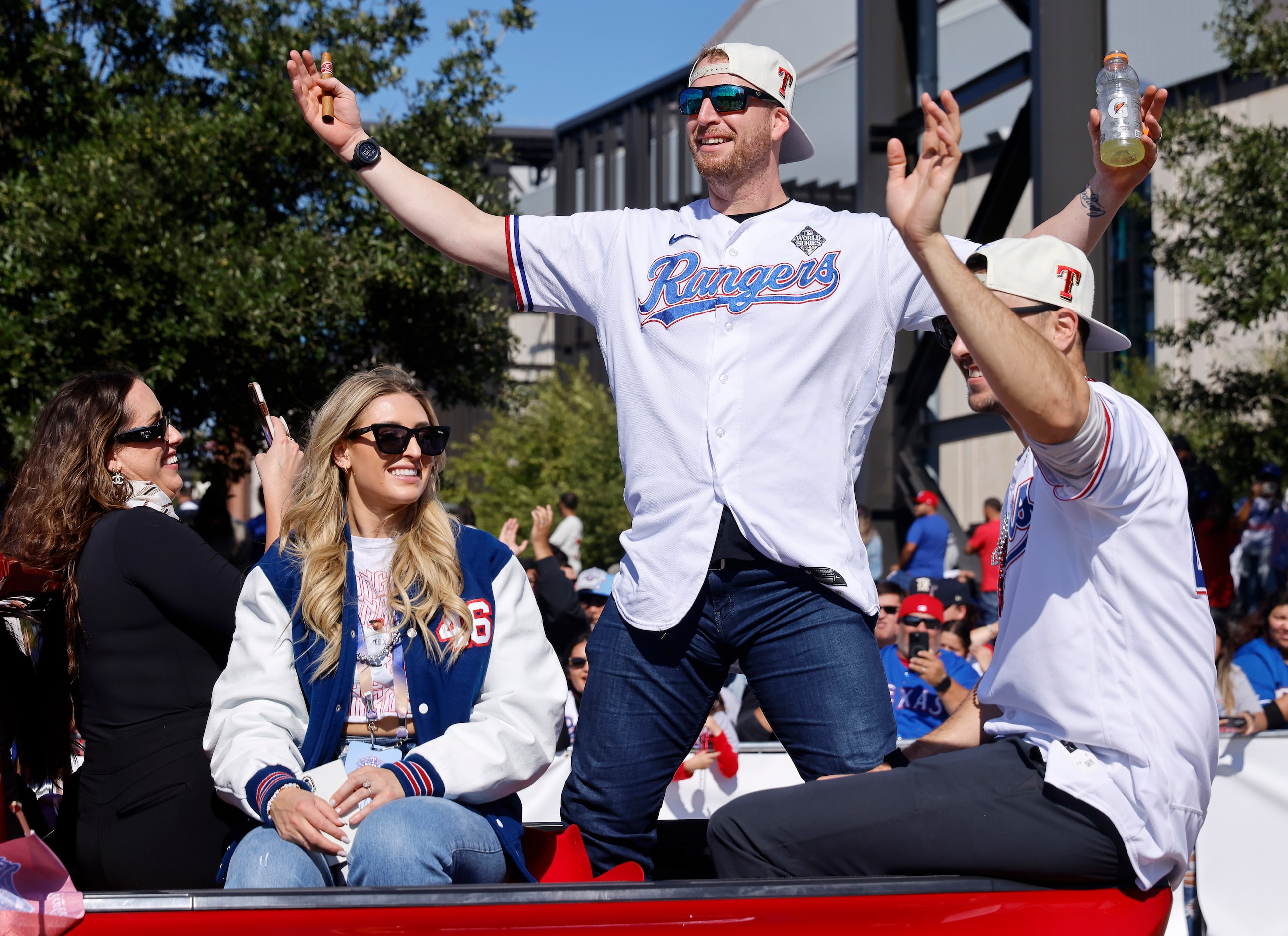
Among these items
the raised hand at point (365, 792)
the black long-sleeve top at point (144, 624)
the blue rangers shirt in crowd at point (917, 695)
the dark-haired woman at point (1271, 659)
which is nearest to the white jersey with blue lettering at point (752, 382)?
the raised hand at point (365, 792)

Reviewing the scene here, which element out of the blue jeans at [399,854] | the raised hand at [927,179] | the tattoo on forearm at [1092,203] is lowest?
the blue jeans at [399,854]

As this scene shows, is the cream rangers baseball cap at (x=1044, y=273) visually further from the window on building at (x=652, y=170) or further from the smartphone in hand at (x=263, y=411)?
the window on building at (x=652, y=170)

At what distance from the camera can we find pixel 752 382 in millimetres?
2562

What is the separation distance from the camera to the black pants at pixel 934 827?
2.07 meters

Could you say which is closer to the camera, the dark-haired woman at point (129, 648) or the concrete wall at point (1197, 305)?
the dark-haired woman at point (129, 648)

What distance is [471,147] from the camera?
1062cm

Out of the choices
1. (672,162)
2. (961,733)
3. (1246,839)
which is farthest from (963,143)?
(961,733)

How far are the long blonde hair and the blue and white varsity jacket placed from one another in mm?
25

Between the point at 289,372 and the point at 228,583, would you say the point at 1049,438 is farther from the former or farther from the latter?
the point at 289,372

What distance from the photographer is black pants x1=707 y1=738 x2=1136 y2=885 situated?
2.07 meters

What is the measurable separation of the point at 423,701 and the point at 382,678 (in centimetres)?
12

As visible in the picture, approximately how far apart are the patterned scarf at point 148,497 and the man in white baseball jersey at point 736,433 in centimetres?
101

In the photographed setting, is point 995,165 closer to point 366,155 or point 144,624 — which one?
point 366,155

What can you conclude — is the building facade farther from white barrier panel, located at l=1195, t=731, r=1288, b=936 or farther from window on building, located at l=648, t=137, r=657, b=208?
white barrier panel, located at l=1195, t=731, r=1288, b=936
